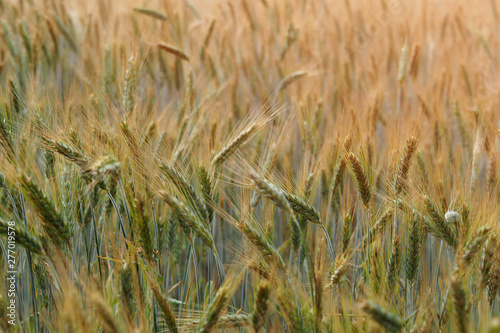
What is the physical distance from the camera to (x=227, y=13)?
409 centimetres

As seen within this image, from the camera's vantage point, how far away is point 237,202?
57.1 inches

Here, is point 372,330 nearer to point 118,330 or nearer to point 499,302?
point 118,330

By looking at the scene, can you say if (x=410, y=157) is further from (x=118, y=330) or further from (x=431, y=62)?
(x=431, y=62)

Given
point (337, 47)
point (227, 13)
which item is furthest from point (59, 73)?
point (337, 47)

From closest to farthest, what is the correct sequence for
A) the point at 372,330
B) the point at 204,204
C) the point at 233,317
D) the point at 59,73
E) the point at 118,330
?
the point at 118,330 → the point at 372,330 → the point at 233,317 → the point at 204,204 → the point at 59,73

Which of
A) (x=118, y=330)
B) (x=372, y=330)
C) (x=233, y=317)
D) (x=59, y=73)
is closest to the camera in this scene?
(x=118, y=330)

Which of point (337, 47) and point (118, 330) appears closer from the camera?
point (118, 330)

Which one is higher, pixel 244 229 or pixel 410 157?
pixel 410 157

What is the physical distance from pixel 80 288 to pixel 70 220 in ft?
0.78

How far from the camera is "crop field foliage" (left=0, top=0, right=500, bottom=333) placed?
1032 mm

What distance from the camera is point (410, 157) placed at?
1235 mm

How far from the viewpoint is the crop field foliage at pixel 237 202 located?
3.39 ft

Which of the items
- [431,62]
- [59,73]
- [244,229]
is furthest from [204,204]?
[431,62]

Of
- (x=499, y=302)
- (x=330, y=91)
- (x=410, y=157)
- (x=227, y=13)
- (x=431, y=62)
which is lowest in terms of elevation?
(x=499, y=302)
